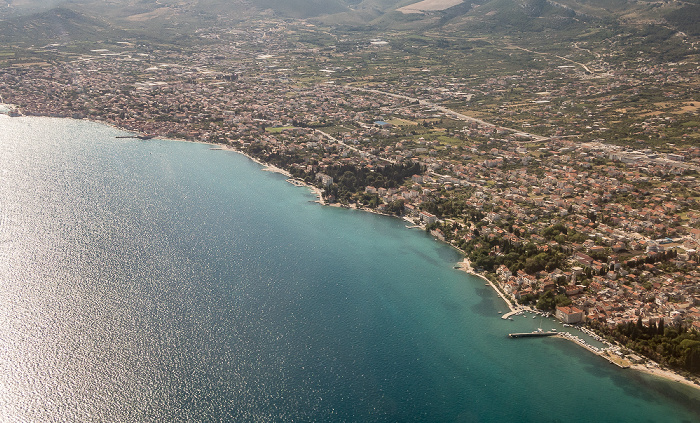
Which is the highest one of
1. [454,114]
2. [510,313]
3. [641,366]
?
[641,366]

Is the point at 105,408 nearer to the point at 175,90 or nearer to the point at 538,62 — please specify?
the point at 175,90

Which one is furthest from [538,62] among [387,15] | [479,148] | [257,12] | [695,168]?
[257,12]

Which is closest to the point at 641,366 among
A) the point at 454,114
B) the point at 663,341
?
the point at 663,341

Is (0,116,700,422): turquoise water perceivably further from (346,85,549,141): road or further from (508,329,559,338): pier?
(346,85,549,141): road

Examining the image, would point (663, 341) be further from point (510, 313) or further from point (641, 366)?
point (510, 313)

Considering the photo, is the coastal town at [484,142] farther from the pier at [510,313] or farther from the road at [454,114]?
the pier at [510,313]

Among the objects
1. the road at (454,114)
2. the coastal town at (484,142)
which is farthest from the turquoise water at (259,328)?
the road at (454,114)

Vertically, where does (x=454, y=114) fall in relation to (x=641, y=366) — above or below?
below
